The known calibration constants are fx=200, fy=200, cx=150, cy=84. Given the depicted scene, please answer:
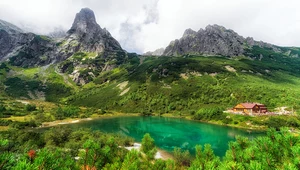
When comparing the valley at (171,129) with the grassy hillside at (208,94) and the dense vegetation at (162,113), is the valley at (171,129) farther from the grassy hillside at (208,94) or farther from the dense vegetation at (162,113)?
the grassy hillside at (208,94)

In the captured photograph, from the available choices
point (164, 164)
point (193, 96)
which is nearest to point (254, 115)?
point (193, 96)

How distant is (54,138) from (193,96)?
126 meters

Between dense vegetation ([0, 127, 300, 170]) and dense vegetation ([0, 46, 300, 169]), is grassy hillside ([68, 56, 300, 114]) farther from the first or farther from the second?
dense vegetation ([0, 127, 300, 170])

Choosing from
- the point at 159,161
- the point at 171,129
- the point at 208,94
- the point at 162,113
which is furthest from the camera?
the point at 208,94

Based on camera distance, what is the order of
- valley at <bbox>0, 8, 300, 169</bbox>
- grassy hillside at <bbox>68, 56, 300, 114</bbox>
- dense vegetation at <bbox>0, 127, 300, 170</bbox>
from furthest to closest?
grassy hillside at <bbox>68, 56, 300, 114</bbox> < valley at <bbox>0, 8, 300, 169</bbox> < dense vegetation at <bbox>0, 127, 300, 170</bbox>

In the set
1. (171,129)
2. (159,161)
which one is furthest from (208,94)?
(159,161)

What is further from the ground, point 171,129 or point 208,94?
point 208,94

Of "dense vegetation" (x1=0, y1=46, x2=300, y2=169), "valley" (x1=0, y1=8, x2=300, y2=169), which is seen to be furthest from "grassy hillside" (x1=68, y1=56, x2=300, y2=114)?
"valley" (x1=0, y1=8, x2=300, y2=169)

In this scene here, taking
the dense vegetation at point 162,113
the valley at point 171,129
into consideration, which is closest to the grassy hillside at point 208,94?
the dense vegetation at point 162,113

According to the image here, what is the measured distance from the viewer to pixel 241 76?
630 feet

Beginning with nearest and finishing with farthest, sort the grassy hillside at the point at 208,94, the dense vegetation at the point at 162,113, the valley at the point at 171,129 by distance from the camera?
the dense vegetation at the point at 162,113 < the valley at the point at 171,129 < the grassy hillside at the point at 208,94

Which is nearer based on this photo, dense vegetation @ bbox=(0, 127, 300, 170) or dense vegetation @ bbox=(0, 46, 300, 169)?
dense vegetation @ bbox=(0, 127, 300, 170)

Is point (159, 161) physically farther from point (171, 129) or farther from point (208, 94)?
point (208, 94)

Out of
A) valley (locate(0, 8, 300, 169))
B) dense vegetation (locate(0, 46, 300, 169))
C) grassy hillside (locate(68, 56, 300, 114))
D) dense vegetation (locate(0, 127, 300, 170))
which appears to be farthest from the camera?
grassy hillside (locate(68, 56, 300, 114))
